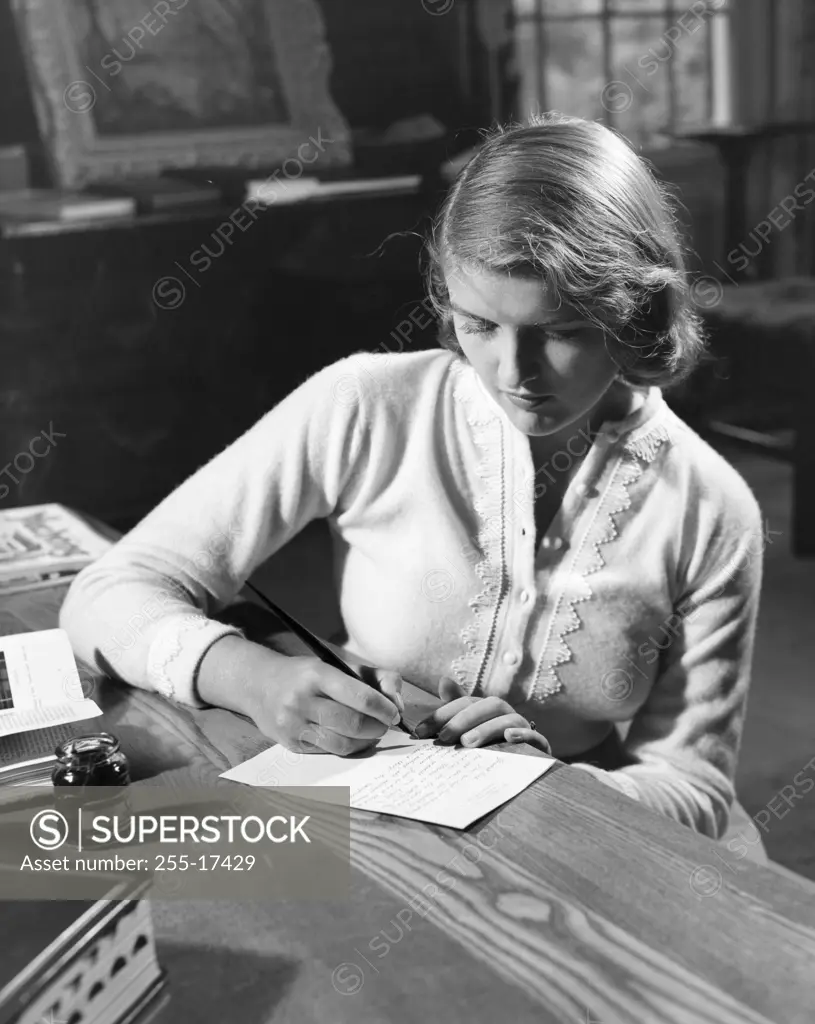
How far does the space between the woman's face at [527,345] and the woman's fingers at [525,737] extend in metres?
0.34

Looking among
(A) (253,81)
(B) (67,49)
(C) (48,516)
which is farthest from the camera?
(A) (253,81)

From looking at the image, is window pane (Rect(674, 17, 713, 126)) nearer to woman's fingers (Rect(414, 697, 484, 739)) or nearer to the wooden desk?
woman's fingers (Rect(414, 697, 484, 739))

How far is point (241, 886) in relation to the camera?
0.83 meters

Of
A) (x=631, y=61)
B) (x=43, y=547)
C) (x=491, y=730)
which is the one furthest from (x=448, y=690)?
(x=631, y=61)

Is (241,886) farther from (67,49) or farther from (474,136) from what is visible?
(474,136)

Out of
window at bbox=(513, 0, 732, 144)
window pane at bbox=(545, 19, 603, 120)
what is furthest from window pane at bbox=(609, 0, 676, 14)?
window pane at bbox=(545, 19, 603, 120)

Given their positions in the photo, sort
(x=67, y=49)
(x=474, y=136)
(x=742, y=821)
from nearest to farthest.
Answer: (x=742, y=821) → (x=67, y=49) → (x=474, y=136)

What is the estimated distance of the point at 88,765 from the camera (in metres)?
0.94

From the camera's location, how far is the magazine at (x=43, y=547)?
1.56 metres

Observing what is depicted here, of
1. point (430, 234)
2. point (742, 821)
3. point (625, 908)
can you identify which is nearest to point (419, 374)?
point (430, 234)

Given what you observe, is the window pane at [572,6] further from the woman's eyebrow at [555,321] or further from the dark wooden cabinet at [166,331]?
the woman's eyebrow at [555,321]

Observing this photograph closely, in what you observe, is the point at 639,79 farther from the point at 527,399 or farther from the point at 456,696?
the point at 456,696

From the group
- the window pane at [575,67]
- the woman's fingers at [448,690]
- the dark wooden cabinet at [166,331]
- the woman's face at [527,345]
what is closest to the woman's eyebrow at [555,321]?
the woman's face at [527,345]

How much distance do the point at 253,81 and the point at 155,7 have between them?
13.6 inches
